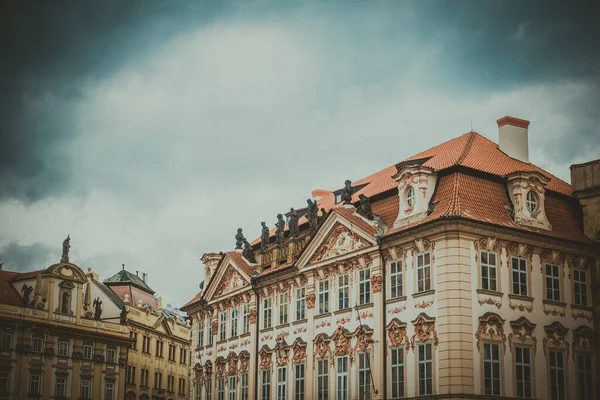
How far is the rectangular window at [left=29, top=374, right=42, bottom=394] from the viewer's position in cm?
7588

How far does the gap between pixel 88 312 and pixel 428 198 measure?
1881 inches

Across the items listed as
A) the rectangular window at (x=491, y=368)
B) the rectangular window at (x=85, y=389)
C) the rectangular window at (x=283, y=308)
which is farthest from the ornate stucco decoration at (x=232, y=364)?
the rectangular window at (x=85, y=389)

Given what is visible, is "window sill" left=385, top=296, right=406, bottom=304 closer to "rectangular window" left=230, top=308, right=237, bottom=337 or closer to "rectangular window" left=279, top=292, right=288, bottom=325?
"rectangular window" left=279, top=292, right=288, bottom=325

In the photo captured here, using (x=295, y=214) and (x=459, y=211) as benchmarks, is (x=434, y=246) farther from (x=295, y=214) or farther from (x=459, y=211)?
(x=295, y=214)

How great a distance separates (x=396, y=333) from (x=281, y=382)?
11.5 m

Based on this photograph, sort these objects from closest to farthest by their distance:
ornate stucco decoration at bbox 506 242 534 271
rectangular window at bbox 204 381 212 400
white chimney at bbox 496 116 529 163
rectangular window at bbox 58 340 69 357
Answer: ornate stucco decoration at bbox 506 242 534 271, white chimney at bbox 496 116 529 163, rectangular window at bbox 204 381 212 400, rectangular window at bbox 58 340 69 357

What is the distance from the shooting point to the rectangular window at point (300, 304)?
167 feet

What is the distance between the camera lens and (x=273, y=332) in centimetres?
5356

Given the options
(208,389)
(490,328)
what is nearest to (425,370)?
(490,328)

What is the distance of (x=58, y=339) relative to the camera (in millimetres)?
78438

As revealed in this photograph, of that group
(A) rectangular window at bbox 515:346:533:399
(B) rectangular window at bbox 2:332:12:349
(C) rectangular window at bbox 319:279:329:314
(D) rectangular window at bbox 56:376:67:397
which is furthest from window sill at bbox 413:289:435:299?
(D) rectangular window at bbox 56:376:67:397

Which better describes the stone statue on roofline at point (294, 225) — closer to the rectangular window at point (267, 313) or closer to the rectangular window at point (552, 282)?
the rectangular window at point (267, 313)

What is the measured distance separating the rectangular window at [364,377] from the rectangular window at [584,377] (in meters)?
9.61

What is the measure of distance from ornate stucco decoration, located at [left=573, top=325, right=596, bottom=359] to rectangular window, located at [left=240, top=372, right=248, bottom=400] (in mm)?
21106
